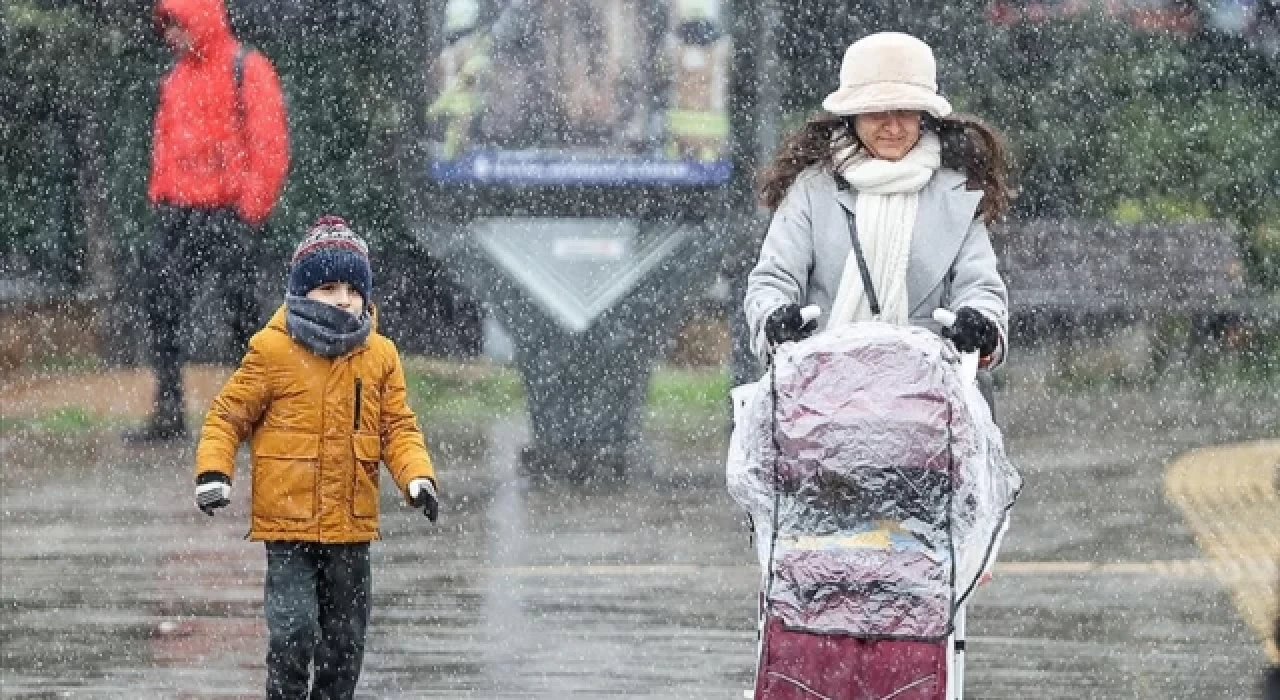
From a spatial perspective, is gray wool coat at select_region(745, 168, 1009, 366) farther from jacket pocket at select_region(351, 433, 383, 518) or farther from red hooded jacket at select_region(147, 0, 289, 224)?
red hooded jacket at select_region(147, 0, 289, 224)

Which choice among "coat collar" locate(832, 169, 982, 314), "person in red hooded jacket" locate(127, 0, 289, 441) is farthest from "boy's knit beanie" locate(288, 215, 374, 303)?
"person in red hooded jacket" locate(127, 0, 289, 441)

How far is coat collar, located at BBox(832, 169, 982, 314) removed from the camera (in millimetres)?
6590

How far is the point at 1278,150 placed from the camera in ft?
52.5

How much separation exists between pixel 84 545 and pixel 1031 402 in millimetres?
5722

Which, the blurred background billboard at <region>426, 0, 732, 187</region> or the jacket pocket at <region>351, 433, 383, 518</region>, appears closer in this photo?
the jacket pocket at <region>351, 433, 383, 518</region>

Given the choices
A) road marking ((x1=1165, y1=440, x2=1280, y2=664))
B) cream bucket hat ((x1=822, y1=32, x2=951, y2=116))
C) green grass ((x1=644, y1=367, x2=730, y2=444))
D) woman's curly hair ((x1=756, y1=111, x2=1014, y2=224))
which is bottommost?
green grass ((x1=644, y1=367, x2=730, y2=444))

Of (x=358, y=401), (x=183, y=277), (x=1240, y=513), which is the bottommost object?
(x=1240, y=513)

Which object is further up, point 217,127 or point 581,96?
point 581,96

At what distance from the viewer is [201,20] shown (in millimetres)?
13047

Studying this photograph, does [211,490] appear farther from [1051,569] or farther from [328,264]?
[1051,569]

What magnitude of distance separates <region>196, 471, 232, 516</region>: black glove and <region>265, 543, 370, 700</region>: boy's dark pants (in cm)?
24

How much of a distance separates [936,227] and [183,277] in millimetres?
7403

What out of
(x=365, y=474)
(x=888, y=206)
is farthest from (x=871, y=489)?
(x=365, y=474)

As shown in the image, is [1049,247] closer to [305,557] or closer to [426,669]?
[426,669]
